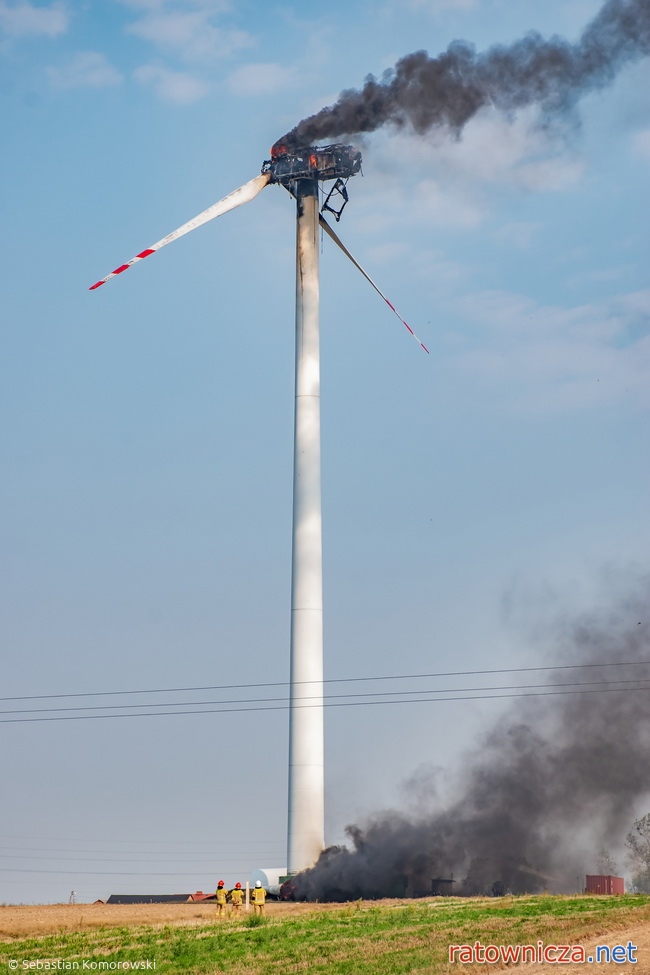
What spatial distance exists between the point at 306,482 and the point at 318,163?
A: 25531 mm

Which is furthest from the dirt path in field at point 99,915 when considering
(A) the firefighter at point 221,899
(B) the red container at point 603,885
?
(B) the red container at point 603,885

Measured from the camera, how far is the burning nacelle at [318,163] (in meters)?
92.9

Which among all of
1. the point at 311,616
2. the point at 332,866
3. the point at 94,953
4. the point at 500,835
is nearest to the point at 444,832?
the point at 500,835

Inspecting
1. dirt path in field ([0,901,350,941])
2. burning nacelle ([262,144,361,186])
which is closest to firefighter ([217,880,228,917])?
dirt path in field ([0,901,350,941])

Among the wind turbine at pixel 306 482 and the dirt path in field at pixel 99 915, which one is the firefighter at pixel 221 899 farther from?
the wind turbine at pixel 306 482

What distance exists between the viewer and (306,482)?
293ft

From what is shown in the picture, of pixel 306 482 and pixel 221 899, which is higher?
pixel 306 482

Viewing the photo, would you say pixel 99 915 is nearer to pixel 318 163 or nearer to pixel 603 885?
pixel 603 885

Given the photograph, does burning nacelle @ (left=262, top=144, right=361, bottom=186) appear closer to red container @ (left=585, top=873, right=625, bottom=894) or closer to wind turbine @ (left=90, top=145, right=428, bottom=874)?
wind turbine @ (left=90, top=145, right=428, bottom=874)

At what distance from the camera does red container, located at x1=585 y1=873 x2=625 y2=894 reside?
277 feet

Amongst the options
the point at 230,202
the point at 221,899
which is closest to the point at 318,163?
the point at 230,202

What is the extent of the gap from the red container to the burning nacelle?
56804 mm

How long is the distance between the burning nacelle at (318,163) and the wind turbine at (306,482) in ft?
0.26

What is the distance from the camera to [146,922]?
63375mm
